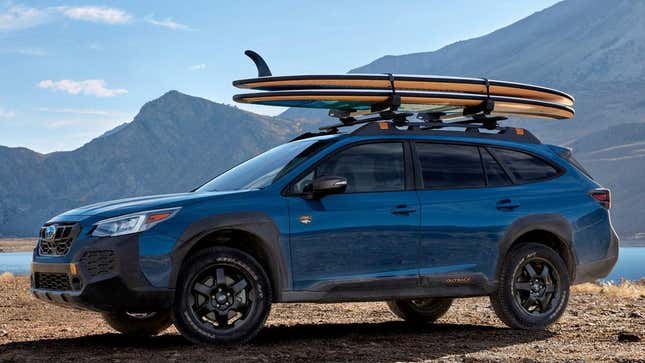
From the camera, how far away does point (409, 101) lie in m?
→ 9.21

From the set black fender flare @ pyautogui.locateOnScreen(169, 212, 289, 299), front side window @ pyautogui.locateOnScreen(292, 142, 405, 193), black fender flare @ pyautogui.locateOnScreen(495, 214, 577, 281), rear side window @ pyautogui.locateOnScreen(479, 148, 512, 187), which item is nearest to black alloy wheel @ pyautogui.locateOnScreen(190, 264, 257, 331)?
black fender flare @ pyautogui.locateOnScreen(169, 212, 289, 299)

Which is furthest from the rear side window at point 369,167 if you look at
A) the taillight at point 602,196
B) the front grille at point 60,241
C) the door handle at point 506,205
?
the taillight at point 602,196

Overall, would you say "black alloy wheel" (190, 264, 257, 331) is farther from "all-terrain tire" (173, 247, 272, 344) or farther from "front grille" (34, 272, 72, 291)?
"front grille" (34, 272, 72, 291)

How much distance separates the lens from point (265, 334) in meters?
8.82

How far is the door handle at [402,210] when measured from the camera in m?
8.28

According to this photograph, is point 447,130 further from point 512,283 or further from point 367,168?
point 512,283

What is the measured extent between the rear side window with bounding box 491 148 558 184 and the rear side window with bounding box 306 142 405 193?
1.22 metres

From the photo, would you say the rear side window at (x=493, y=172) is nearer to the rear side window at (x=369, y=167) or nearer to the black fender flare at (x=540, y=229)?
the black fender flare at (x=540, y=229)

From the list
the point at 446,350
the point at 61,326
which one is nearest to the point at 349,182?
the point at 446,350

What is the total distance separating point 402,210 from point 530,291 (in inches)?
67.6

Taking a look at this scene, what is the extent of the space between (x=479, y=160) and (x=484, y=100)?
795 mm

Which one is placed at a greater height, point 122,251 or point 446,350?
point 122,251

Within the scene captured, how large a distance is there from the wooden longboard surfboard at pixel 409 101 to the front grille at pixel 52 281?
7.78ft

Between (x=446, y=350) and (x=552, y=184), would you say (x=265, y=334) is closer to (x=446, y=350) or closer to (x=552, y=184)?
(x=446, y=350)
